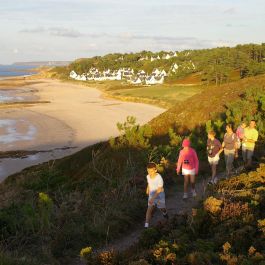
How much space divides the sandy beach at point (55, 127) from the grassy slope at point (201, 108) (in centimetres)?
868

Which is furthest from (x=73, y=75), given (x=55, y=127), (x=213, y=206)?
(x=213, y=206)

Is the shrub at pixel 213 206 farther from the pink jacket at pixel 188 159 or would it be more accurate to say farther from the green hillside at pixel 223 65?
the green hillside at pixel 223 65

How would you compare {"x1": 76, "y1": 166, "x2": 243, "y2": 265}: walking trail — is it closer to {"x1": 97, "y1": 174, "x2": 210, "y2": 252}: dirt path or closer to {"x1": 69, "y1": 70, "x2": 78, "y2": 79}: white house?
{"x1": 97, "y1": 174, "x2": 210, "y2": 252}: dirt path

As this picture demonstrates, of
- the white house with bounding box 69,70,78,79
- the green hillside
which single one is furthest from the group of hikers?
the white house with bounding box 69,70,78,79

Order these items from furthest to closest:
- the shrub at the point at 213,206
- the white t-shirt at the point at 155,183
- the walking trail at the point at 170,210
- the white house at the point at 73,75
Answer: the white house at the point at 73,75 → the white t-shirt at the point at 155,183 → the walking trail at the point at 170,210 → the shrub at the point at 213,206

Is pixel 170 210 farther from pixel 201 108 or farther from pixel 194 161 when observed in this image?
pixel 201 108

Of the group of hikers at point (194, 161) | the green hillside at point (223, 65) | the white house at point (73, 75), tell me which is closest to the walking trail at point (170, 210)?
the group of hikers at point (194, 161)

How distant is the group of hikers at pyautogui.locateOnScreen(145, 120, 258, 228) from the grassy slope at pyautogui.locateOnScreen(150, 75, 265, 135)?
8611mm

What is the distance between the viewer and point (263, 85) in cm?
2209

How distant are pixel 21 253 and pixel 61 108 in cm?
→ 5187

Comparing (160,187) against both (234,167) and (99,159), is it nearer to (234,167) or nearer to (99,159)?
(234,167)

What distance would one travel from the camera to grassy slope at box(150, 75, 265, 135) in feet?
68.2

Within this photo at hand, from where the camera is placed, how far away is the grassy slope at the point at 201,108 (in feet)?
68.2

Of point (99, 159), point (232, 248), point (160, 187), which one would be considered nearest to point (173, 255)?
point (232, 248)
